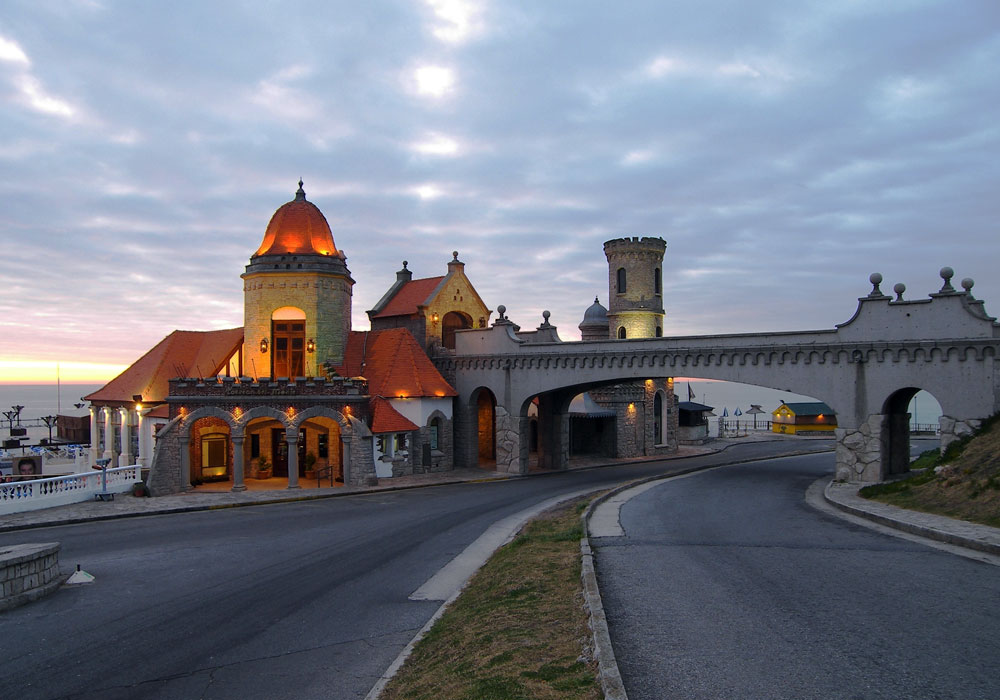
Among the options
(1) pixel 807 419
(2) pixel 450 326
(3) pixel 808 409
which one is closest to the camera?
(2) pixel 450 326

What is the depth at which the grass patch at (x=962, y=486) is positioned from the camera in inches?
646

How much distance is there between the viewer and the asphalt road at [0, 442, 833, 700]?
10797mm

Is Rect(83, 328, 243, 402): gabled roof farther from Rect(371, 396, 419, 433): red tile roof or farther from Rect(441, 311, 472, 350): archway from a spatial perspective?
Rect(441, 311, 472, 350): archway

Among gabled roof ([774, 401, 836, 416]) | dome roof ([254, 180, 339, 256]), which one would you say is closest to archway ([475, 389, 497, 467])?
dome roof ([254, 180, 339, 256])

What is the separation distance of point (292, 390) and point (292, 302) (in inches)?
229

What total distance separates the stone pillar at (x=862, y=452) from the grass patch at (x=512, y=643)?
55.0 ft

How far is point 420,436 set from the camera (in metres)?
36.7

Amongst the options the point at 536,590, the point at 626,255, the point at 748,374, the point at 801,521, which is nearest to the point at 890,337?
the point at 748,374

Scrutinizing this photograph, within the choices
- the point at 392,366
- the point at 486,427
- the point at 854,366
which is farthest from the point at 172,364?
the point at 854,366

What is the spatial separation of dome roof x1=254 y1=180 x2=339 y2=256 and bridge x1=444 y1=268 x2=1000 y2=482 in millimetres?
11774

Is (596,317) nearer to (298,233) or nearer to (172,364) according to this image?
(298,233)

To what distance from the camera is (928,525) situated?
15492 millimetres

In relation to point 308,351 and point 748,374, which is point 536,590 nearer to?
point 748,374

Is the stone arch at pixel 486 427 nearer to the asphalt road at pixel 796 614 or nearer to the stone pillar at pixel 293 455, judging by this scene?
the stone pillar at pixel 293 455
